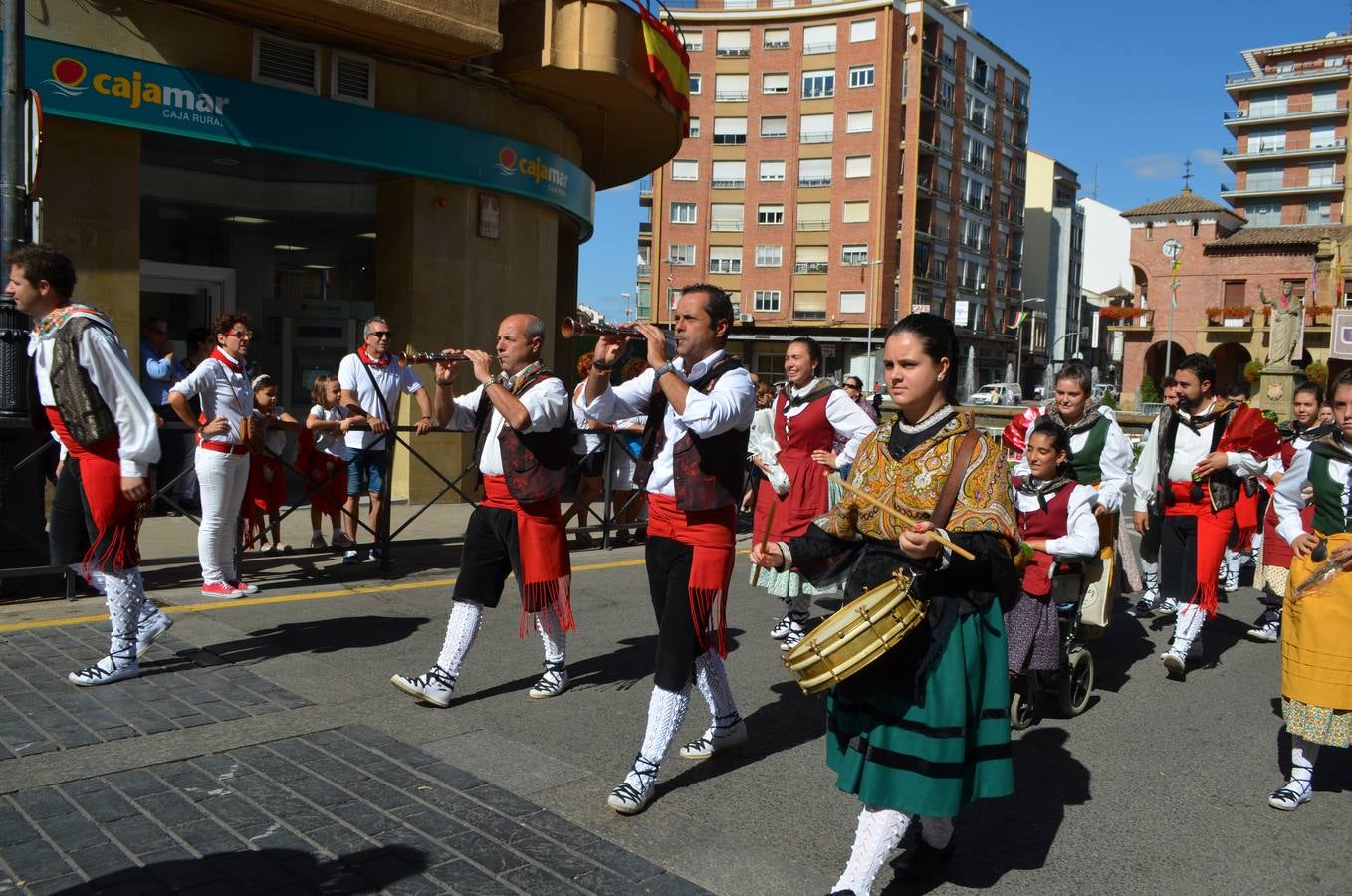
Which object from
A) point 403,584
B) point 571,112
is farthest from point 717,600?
point 571,112

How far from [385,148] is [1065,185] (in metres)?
86.5

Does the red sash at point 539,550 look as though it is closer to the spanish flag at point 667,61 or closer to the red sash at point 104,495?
the red sash at point 104,495

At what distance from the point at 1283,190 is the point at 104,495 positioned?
90064mm

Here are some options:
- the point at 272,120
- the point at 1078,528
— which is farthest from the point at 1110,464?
the point at 272,120

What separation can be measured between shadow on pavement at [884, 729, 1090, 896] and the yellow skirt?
1.01 meters

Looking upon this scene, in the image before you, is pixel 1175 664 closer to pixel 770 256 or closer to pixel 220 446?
pixel 220 446

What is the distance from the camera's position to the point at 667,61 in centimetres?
1516

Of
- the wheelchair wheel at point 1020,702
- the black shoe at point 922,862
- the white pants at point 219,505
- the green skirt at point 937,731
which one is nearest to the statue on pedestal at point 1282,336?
the wheelchair wheel at point 1020,702

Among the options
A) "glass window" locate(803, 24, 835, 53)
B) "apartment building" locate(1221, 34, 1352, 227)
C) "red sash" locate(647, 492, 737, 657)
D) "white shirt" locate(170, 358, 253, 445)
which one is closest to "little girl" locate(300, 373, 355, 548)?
"white shirt" locate(170, 358, 253, 445)

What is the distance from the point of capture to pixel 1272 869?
4000mm

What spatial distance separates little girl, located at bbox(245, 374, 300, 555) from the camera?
8758mm

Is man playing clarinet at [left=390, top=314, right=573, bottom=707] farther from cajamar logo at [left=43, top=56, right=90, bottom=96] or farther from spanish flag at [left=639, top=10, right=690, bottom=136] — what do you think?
spanish flag at [left=639, top=10, right=690, bottom=136]

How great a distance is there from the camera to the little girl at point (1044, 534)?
222 inches

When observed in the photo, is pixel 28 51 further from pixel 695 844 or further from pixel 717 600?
pixel 695 844
